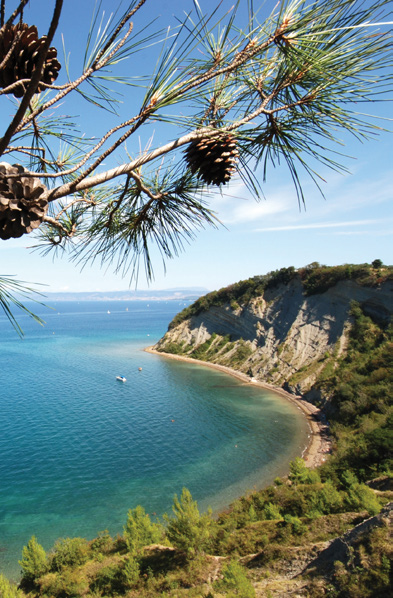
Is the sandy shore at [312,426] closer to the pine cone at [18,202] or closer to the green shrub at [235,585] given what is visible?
the green shrub at [235,585]

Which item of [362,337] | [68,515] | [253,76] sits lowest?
[68,515]

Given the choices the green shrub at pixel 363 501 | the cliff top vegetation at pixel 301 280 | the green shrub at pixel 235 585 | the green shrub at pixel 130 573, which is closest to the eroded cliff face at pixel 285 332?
the cliff top vegetation at pixel 301 280

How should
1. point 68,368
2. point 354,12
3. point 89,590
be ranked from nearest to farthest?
point 354,12, point 89,590, point 68,368

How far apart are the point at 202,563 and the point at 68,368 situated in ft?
131

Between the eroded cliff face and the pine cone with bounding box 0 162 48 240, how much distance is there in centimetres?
3608

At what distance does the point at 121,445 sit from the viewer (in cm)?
2412

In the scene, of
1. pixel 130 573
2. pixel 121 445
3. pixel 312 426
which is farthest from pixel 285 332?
pixel 130 573

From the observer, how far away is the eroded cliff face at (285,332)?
3544 cm

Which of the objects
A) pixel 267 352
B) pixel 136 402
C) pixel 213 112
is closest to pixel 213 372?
pixel 267 352

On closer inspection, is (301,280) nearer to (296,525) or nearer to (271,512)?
(271,512)

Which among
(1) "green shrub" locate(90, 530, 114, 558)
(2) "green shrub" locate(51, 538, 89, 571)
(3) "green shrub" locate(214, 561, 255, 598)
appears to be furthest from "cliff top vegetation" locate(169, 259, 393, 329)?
(2) "green shrub" locate(51, 538, 89, 571)

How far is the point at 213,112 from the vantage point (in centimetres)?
239

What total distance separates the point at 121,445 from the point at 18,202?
25583 mm

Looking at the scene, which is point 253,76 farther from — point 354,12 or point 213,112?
point 354,12
